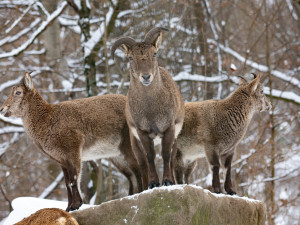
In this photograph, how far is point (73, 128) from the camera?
942 cm

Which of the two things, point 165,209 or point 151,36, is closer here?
point 165,209

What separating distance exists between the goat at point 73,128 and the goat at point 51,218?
1.42 m

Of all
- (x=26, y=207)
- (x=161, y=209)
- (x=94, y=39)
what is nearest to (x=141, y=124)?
(x=161, y=209)

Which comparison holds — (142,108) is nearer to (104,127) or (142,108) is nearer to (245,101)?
(104,127)

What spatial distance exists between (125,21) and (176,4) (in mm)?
1426

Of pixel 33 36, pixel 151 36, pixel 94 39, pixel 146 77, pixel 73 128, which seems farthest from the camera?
pixel 94 39

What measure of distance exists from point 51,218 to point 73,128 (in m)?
2.21

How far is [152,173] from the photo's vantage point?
843cm

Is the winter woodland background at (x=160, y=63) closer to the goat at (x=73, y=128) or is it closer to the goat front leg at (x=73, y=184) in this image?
the goat at (x=73, y=128)

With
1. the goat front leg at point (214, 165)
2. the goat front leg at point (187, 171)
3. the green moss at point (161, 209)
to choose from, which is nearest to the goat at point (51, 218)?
the green moss at point (161, 209)

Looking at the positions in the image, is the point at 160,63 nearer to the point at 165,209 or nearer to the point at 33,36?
the point at 33,36

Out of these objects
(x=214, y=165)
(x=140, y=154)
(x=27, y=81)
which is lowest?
(x=214, y=165)

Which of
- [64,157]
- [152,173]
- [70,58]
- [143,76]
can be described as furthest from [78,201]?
[70,58]

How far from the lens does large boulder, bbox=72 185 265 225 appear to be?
293 inches
